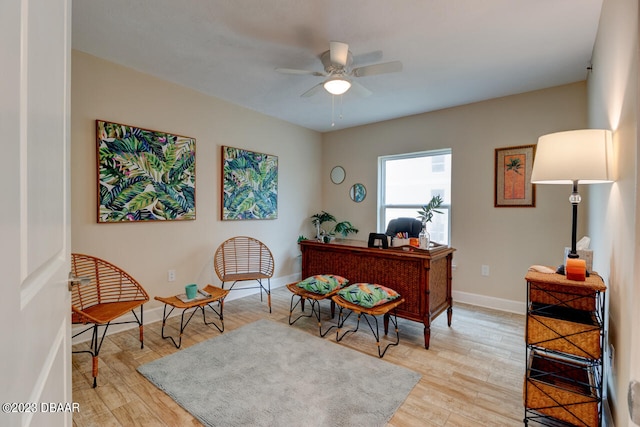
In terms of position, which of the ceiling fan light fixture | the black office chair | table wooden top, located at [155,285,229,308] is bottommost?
table wooden top, located at [155,285,229,308]

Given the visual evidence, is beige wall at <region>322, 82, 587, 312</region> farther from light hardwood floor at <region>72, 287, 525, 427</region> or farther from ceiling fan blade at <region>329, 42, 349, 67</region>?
ceiling fan blade at <region>329, 42, 349, 67</region>

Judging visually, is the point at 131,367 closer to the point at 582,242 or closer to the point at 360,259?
the point at 360,259

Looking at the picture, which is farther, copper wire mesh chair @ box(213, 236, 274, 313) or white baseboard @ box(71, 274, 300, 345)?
copper wire mesh chair @ box(213, 236, 274, 313)

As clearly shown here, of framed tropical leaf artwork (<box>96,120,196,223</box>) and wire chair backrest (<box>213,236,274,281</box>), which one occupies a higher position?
framed tropical leaf artwork (<box>96,120,196,223</box>)

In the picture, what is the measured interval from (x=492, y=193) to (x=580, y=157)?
229 centimetres

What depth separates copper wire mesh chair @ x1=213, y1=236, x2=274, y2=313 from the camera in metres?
3.46

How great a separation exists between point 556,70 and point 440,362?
2.98 metres

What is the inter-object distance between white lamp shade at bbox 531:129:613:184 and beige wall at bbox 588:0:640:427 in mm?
59

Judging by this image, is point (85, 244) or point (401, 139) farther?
point (401, 139)

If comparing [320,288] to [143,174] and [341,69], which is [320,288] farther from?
[143,174]

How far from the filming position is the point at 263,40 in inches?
91.0
